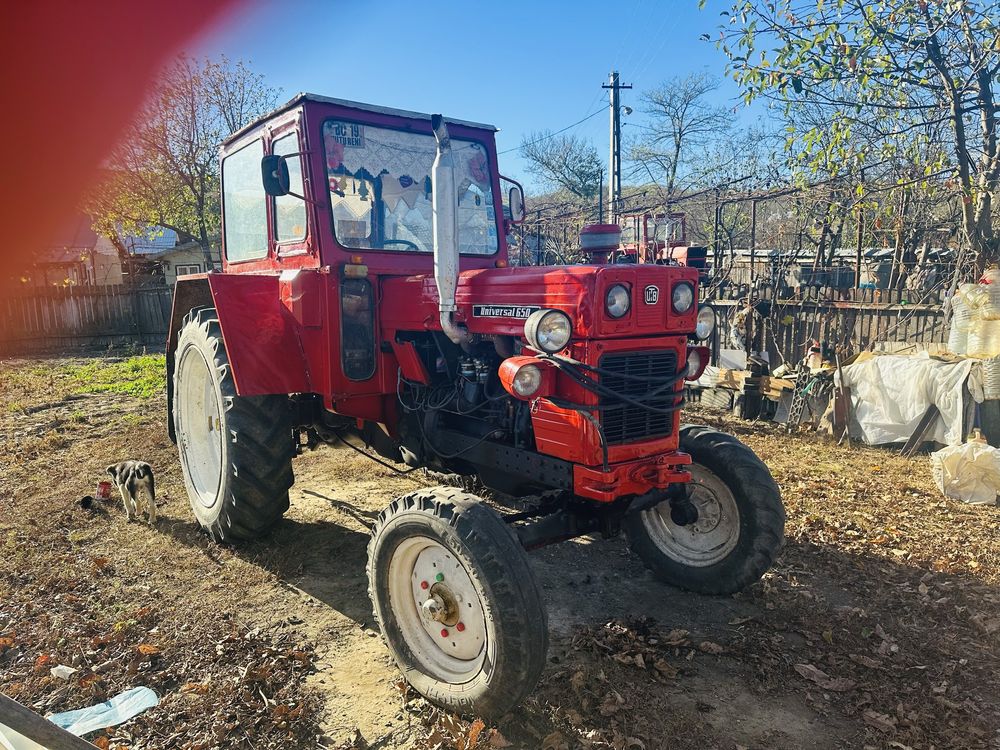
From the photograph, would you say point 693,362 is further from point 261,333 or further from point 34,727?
point 34,727

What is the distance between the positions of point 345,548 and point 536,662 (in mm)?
2055

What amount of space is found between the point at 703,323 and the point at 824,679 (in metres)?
1.63

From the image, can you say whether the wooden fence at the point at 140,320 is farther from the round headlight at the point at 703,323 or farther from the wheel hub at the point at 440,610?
the wheel hub at the point at 440,610

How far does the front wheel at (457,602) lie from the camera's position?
2453mm

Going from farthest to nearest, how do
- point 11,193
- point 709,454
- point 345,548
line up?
1. point 345,548
2. point 709,454
3. point 11,193

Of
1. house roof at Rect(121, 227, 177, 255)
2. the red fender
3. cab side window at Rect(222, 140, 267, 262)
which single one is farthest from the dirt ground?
house roof at Rect(121, 227, 177, 255)

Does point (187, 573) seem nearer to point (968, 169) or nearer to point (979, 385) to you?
point (979, 385)

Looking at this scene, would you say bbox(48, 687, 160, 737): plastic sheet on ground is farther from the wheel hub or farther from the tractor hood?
the tractor hood

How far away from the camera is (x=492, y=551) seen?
2.51 meters

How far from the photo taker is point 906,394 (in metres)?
6.30

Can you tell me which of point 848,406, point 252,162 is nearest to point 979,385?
point 848,406

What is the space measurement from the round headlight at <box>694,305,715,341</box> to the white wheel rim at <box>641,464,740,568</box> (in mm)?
776

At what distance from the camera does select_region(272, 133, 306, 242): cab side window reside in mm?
3830

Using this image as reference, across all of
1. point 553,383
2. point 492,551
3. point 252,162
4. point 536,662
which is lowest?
point 536,662
